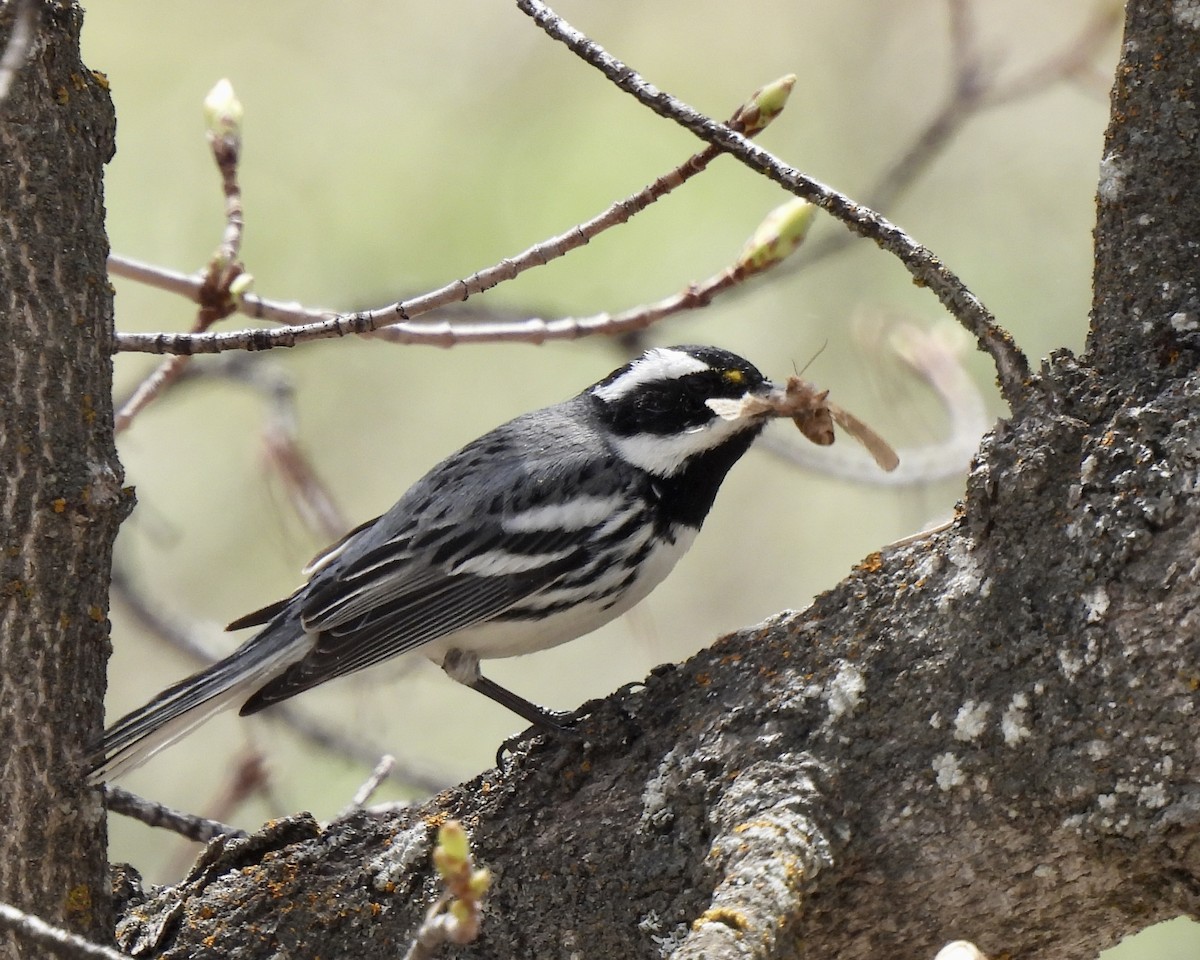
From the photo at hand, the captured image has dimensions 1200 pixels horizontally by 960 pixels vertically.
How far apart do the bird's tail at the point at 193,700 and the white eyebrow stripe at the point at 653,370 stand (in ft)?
3.23

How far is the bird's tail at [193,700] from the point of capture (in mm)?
2453

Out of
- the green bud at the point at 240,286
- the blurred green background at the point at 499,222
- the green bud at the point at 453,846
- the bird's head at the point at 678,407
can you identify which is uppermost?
the blurred green background at the point at 499,222

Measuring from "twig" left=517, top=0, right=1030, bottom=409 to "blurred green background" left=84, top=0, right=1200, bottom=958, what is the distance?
13.6 feet

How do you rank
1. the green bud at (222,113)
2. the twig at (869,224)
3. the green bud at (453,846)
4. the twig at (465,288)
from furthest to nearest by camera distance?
1. the green bud at (222,113)
2. the twig at (465,288)
3. the twig at (869,224)
4. the green bud at (453,846)

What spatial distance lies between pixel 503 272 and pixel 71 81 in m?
0.78

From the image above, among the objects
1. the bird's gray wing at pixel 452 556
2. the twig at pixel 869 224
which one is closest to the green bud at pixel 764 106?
the twig at pixel 869 224

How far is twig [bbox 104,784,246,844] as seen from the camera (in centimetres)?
275

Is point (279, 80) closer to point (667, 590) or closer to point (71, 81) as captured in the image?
point (667, 590)

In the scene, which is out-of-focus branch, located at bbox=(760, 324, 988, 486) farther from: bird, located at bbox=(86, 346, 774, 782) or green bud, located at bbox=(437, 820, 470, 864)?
green bud, located at bbox=(437, 820, 470, 864)

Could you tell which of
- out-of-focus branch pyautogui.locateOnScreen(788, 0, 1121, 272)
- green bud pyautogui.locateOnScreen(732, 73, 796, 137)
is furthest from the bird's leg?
out-of-focus branch pyautogui.locateOnScreen(788, 0, 1121, 272)

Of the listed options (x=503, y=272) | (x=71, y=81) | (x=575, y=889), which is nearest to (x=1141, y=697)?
(x=575, y=889)

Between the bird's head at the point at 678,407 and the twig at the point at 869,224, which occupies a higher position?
the bird's head at the point at 678,407

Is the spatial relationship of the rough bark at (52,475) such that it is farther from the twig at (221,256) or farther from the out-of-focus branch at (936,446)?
the out-of-focus branch at (936,446)

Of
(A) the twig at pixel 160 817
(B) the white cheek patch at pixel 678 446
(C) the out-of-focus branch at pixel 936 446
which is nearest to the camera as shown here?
(A) the twig at pixel 160 817
